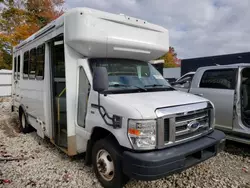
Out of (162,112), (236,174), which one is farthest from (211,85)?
(162,112)

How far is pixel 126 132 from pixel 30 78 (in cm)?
393

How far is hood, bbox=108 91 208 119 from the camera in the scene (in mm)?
2636

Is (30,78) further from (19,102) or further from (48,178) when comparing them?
(48,178)

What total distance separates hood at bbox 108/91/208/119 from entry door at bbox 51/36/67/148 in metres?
1.58

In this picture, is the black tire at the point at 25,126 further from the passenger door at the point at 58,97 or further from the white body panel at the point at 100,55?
the passenger door at the point at 58,97

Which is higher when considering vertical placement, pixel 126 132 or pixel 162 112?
pixel 162 112

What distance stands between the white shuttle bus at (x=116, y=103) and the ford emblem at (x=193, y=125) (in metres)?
0.01

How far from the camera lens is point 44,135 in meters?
4.78

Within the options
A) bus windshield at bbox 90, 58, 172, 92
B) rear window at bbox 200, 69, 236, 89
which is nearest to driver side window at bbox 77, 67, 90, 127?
bus windshield at bbox 90, 58, 172, 92

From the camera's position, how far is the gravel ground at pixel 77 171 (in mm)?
3384

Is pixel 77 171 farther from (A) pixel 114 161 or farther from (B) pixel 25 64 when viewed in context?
(B) pixel 25 64

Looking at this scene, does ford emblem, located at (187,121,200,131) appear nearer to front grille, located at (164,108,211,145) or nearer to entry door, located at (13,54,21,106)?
front grille, located at (164,108,211,145)

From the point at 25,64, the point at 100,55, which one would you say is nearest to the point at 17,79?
the point at 25,64

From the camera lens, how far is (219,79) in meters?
5.17
